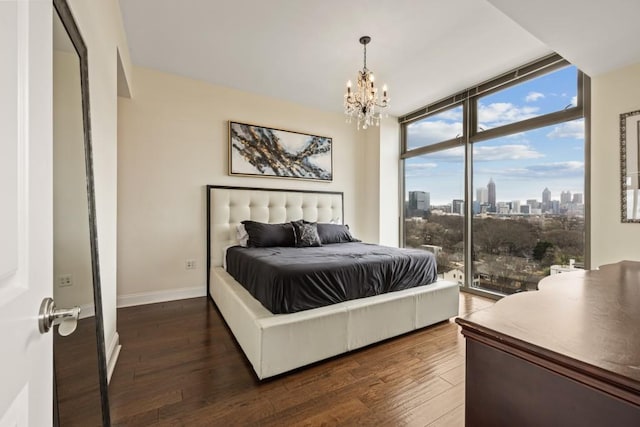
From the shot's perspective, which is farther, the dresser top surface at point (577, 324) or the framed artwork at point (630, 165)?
the framed artwork at point (630, 165)

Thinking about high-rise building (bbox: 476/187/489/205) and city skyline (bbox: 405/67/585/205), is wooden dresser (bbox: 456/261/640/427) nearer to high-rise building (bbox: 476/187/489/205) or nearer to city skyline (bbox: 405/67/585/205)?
city skyline (bbox: 405/67/585/205)

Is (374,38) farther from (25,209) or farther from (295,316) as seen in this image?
(25,209)

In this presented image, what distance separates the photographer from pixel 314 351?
6.34 feet

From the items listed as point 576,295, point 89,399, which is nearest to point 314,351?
point 89,399

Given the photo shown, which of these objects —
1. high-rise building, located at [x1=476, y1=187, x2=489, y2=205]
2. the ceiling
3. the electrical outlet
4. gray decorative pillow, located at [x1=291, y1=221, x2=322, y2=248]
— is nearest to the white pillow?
gray decorative pillow, located at [x1=291, y1=221, x2=322, y2=248]

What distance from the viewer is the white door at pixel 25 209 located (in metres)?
0.48

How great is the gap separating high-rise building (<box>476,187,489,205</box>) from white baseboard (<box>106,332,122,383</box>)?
13.4ft

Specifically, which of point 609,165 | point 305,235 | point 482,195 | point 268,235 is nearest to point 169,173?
point 268,235

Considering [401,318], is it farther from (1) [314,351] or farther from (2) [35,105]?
(2) [35,105]

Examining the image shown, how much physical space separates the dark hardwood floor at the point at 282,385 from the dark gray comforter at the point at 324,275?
0.45 metres

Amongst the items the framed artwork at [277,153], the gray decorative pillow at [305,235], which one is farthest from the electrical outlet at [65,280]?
the framed artwork at [277,153]

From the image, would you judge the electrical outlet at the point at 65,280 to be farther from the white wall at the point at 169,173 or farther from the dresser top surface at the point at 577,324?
the white wall at the point at 169,173

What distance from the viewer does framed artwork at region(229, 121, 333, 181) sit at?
3.72 meters

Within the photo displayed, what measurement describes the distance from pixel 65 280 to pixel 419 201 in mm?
4321
